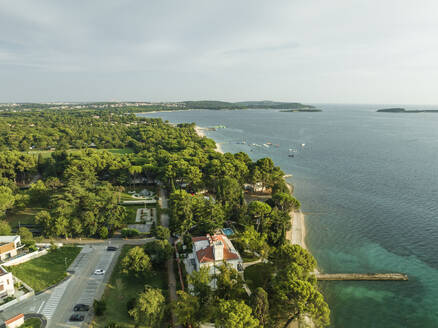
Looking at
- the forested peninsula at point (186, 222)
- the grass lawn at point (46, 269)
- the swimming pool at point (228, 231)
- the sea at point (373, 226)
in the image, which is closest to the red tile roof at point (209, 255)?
the forested peninsula at point (186, 222)

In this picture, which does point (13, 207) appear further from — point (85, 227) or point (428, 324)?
point (428, 324)

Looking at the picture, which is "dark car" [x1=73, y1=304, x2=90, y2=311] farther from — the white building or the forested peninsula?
the white building

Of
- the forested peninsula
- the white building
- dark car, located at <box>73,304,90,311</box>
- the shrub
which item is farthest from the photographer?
the shrub

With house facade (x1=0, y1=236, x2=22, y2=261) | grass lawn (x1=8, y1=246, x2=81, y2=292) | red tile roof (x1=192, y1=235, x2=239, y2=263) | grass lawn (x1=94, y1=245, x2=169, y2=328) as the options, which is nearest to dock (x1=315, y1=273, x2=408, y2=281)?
red tile roof (x1=192, y1=235, x2=239, y2=263)

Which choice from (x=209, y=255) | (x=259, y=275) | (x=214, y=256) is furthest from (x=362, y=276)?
(x=209, y=255)

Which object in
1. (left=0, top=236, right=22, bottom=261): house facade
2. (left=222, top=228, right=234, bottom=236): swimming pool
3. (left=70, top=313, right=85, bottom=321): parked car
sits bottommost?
(left=70, top=313, right=85, bottom=321): parked car

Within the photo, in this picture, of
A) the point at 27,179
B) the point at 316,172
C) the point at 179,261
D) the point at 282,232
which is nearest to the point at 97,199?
the point at 179,261

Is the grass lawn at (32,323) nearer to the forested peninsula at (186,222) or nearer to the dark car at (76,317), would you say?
the dark car at (76,317)
